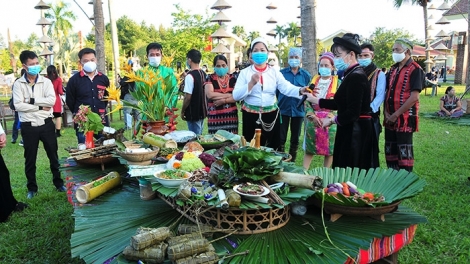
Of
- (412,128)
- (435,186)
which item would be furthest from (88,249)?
(435,186)

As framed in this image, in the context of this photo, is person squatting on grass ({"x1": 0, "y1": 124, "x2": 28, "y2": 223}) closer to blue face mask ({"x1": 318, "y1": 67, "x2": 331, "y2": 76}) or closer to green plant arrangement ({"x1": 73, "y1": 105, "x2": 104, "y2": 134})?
green plant arrangement ({"x1": 73, "y1": 105, "x2": 104, "y2": 134})

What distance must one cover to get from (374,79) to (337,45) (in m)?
1.41

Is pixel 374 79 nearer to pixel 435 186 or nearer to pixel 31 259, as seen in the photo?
pixel 435 186

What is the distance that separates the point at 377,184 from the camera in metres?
2.53

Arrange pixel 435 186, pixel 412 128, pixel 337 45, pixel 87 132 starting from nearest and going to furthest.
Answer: pixel 337 45
pixel 87 132
pixel 412 128
pixel 435 186

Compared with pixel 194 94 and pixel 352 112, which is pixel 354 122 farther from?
pixel 194 94

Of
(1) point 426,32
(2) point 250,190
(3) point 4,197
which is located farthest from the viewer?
(1) point 426,32

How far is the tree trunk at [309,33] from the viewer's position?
6.02 m

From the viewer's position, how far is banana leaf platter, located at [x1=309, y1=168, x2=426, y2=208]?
2.17 meters

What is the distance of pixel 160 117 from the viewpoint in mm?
3895

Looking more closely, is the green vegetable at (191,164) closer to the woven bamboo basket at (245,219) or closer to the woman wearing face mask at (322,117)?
the woven bamboo basket at (245,219)

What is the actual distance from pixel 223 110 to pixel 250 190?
294 centimetres

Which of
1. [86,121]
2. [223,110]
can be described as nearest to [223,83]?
[223,110]

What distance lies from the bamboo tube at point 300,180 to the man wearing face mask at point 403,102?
2.45m
